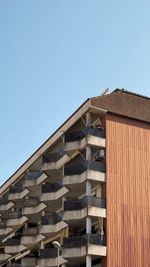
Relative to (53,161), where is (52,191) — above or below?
below

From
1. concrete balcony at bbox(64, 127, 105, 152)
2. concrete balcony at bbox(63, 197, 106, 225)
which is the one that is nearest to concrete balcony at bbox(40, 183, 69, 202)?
concrete balcony at bbox(63, 197, 106, 225)

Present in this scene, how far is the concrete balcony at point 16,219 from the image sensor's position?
6391 cm

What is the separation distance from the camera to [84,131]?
168 ft

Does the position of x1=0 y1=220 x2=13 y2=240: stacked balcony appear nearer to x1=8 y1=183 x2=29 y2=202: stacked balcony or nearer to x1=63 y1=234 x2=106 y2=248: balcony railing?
x1=8 y1=183 x2=29 y2=202: stacked balcony

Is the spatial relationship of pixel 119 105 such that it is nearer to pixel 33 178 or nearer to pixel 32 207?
pixel 33 178

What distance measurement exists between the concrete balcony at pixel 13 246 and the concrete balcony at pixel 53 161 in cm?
1147

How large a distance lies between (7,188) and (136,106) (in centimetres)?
2727

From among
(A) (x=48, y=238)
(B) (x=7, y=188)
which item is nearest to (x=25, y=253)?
(A) (x=48, y=238)

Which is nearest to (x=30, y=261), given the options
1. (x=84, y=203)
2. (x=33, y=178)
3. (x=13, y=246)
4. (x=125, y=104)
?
(x=13, y=246)

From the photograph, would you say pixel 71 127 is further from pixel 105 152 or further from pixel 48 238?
pixel 48 238

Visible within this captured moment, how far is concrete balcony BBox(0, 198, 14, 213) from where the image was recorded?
69562mm

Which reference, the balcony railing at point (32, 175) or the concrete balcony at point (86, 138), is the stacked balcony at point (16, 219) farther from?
the concrete balcony at point (86, 138)

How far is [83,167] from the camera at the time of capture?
50594 mm

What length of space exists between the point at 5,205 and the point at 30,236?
38.8ft
